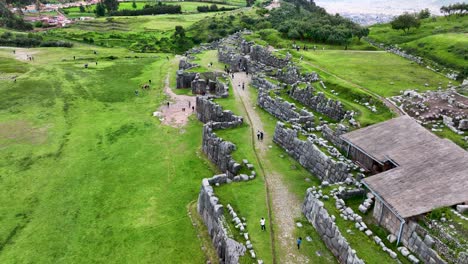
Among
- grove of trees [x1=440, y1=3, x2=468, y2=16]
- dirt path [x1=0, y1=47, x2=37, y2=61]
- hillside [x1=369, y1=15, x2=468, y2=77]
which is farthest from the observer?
dirt path [x1=0, y1=47, x2=37, y2=61]

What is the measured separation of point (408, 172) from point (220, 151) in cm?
1788

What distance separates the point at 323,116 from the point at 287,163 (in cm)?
874

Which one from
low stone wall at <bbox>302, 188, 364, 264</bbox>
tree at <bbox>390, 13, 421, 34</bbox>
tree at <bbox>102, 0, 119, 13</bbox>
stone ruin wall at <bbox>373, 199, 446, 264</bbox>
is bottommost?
low stone wall at <bbox>302, 188, 364, 264</bbox>

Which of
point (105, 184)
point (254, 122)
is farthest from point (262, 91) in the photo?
point (105, 184)

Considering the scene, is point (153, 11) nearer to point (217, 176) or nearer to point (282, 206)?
point (217, 176)

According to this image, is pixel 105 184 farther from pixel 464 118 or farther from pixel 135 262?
pixel 464 118

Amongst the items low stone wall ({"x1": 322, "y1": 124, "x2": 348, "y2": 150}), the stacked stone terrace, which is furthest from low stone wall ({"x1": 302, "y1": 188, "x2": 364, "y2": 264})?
low stone wall ({"x1": 322, "y1": 124, "x2": 348, "y2": 150})

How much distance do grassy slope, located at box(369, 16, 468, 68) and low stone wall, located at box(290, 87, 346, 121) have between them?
69.2 ft

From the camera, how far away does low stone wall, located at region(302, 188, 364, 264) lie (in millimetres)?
20633

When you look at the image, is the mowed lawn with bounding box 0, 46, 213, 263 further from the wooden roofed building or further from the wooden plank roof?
the wooden plank roof

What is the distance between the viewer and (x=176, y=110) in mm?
52969

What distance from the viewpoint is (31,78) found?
65.4 m

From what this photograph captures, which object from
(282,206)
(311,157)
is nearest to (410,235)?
(282,206)

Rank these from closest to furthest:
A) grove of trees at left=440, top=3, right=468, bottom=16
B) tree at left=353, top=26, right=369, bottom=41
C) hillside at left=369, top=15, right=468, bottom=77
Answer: hillside at left=369, top=15, right=468, bottom=77 → tree at left=353, top=26, right=369, bottom=41 → grove of trees at left=440, top=3, right=468, bottom=16
